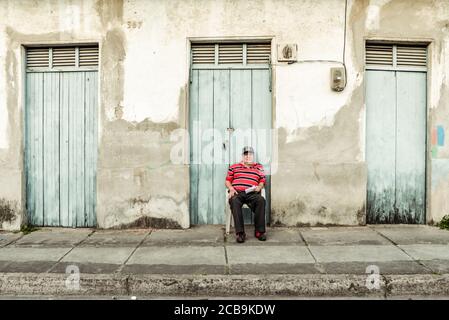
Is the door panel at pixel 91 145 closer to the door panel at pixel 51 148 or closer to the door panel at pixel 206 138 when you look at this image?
the door panel at pixel 51 148

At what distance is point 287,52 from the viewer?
20.7 feet

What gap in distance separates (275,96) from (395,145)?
2317 mm

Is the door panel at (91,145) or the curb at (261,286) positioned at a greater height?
the door panel at (91,145)

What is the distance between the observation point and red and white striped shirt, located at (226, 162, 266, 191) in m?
5.81

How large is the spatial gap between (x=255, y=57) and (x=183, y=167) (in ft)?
7.52

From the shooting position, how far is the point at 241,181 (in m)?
5.83

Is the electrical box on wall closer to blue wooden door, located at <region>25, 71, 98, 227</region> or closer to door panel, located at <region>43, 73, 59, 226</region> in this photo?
blue wooden door, located at <region>25, 71, 98, 227</region>

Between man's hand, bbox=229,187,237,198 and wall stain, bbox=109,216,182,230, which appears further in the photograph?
wall stain, bbox=109,216,182,230

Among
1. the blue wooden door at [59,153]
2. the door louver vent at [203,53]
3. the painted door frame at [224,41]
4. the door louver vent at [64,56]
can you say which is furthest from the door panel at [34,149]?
the door louver vent at [203,53]

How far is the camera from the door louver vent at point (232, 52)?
21.5ft

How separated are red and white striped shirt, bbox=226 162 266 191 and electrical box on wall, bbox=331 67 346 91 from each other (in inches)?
75.0

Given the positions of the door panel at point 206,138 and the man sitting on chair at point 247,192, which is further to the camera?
the door panel at point 206,138

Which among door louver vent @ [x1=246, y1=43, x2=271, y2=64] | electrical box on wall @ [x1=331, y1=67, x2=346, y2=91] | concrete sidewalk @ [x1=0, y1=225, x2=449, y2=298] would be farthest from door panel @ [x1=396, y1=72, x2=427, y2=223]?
door louver vent @ [x1=246, y1=43, x2=271, y2=64]

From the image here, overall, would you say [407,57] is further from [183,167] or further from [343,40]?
[183,167]
